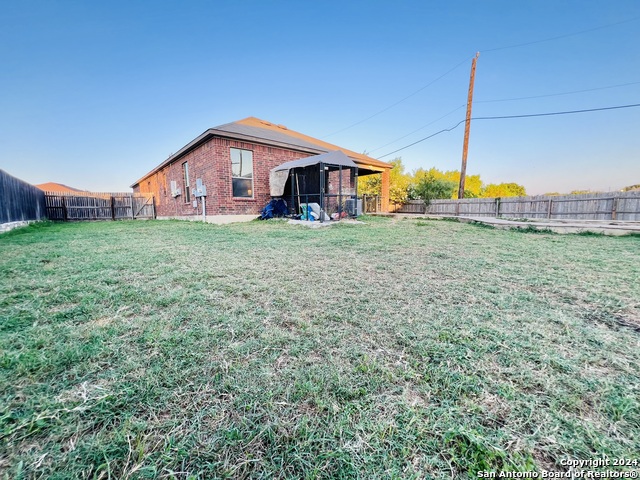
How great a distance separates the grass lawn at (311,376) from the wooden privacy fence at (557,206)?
13.2 meters

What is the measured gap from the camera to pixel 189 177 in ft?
38.2

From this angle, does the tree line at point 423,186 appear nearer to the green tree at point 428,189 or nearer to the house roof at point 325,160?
the green tree at point 428,189

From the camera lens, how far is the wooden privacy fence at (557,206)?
1064 cm

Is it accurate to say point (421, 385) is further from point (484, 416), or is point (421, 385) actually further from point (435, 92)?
point (435, 92)

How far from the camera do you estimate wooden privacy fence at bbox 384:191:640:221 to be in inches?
419

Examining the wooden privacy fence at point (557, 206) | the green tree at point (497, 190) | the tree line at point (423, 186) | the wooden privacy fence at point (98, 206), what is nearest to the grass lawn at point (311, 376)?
the wooden privacy fence at point (557, 206)

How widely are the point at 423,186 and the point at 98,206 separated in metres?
21.9

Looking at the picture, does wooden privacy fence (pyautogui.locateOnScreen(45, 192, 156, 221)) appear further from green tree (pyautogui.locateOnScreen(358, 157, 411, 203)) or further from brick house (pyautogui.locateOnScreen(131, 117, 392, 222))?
green tree (pyautogui.locateOnScreen(358, 157, 411, 203))

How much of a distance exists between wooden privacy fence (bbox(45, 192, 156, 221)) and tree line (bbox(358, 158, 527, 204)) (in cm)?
1735

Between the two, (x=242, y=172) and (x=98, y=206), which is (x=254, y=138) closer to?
(x=242, y=172)

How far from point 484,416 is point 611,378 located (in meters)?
0.78

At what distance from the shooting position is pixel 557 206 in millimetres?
12391

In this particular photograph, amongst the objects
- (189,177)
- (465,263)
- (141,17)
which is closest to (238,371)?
(465,263)

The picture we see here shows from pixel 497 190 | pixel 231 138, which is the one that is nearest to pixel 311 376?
pixel 231 138
